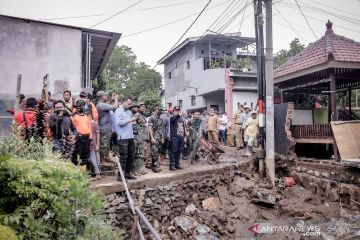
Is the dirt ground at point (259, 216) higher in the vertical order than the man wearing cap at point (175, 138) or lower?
lower

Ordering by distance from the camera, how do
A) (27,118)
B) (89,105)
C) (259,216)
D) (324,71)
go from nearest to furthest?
(27,118) < (89,105) < (259,216) < (324,71)

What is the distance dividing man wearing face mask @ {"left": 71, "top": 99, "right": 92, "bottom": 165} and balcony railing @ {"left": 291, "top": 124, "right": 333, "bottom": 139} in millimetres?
8115

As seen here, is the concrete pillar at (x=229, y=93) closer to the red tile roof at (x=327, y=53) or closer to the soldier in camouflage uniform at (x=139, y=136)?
the red tile roof at (x=327, y=53)

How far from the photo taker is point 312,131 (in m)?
11.3

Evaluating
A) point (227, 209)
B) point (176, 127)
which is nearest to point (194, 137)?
point (176, 127)

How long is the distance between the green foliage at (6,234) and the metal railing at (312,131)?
404 inches

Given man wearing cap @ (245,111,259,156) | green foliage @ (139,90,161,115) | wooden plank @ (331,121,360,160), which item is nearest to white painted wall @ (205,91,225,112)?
green foliage @ (139,90,161,115)

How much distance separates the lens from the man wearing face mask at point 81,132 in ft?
22.0

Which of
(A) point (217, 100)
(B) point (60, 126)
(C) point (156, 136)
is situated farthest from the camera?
(A) point (217, 100)

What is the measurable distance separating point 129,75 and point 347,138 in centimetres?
3046

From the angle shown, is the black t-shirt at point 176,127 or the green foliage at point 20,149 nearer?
the green foliage at point 20,149

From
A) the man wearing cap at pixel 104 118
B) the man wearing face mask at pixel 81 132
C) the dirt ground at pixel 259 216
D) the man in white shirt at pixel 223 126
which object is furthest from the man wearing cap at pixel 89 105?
the man in white shirt at pixel 223 126

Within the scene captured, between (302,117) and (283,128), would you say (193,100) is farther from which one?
(283,128)

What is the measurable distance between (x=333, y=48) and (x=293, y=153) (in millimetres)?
4066
